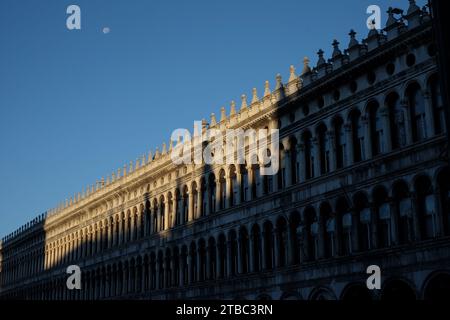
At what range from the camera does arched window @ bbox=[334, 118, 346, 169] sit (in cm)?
3174

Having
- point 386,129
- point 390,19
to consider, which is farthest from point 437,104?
point 390,19

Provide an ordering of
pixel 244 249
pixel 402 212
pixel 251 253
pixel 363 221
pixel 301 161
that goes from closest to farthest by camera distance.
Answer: pixel 402 212, pixel 363 221, pixel 301 161, pixel 251 253, pixel 244 249

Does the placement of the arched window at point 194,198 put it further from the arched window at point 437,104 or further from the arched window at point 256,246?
the arched window at point 437,104

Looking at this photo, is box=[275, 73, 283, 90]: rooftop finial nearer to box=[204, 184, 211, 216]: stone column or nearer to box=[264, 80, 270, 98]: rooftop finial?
box=[264, 80, 270, 98]: rooftop finial

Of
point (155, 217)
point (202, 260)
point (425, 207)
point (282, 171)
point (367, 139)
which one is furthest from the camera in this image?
point (155, 217)

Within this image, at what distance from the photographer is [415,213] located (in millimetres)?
27203

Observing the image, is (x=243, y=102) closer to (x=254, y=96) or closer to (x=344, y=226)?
(x=254, y=96)

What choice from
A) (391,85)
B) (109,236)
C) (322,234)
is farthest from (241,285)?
(109,236)

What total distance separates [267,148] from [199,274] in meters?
9.29

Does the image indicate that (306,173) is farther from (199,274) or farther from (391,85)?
(199,274)

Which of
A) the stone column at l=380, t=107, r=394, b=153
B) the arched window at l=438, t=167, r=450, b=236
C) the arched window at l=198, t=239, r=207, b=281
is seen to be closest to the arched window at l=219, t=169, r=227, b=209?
the arched window at l=198, t=239, r=207, b=281

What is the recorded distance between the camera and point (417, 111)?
28250 mm

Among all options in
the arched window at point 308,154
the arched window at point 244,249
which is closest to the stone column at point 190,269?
the arched window at point 244,249

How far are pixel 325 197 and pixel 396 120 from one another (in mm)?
4900
